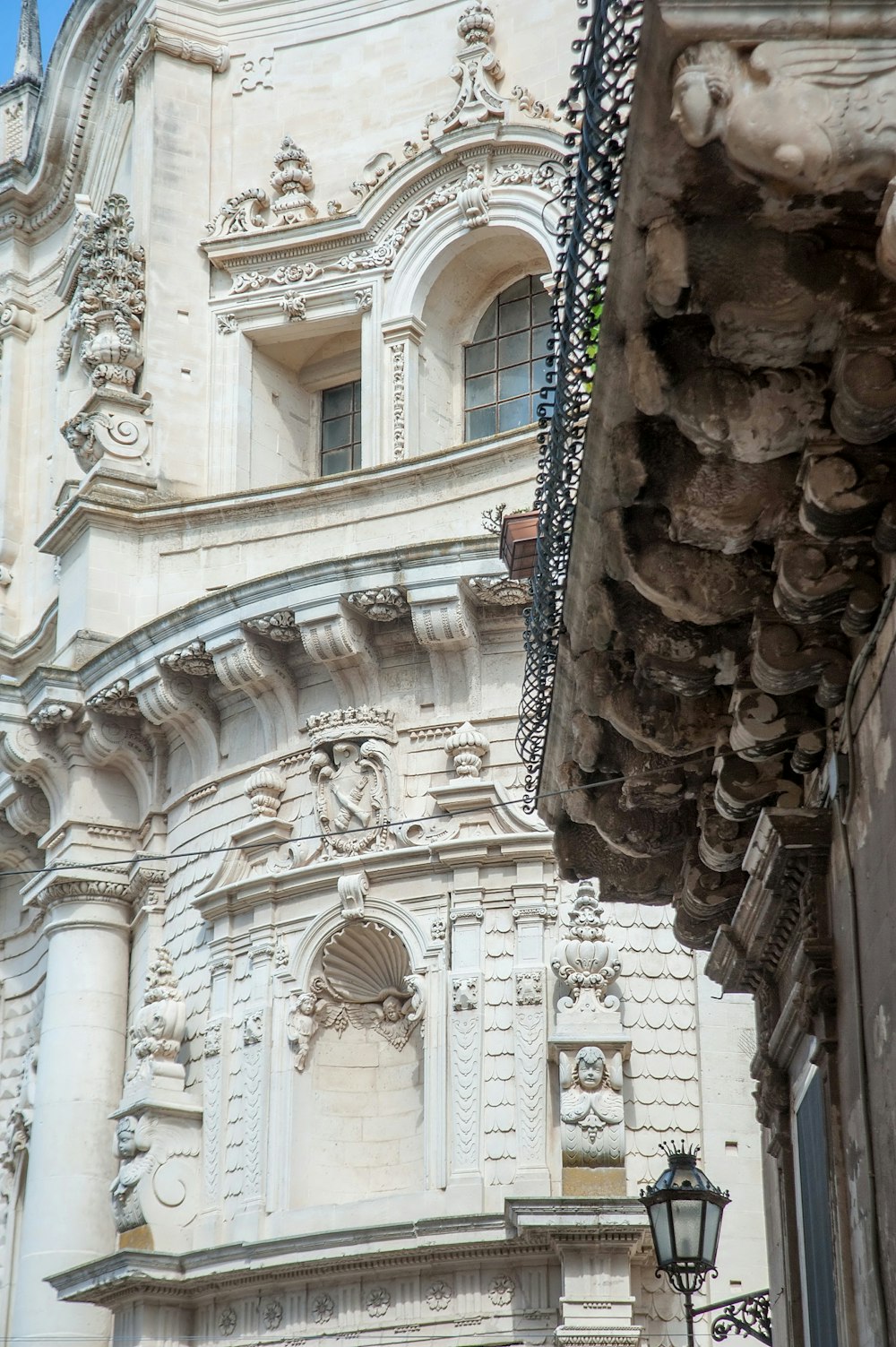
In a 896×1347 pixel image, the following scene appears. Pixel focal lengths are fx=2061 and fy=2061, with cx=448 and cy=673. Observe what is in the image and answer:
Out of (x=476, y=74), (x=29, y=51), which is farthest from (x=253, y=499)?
(x=29, y=51)

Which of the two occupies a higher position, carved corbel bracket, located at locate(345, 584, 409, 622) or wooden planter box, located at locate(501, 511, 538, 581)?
carved corbel bracket, located at locate(345, 584, 409, 622)

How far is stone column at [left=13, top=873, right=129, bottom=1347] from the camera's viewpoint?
18516mm

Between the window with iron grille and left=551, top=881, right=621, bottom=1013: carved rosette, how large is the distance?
8.10m

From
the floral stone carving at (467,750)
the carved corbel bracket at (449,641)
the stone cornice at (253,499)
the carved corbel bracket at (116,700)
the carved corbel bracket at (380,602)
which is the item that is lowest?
the floral stone carving at (467,750)

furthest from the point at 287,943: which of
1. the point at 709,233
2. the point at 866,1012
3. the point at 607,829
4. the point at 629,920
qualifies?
the point at 709,233

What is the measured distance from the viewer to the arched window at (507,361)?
21578mm

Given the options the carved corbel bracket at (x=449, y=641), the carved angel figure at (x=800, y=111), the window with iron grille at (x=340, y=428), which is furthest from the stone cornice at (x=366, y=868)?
the carved angel figure at (x=800, y=111)

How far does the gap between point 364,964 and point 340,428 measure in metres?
7.78

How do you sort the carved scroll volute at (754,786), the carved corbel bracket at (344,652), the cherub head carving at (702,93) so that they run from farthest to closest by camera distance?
1. the carved corbel bracket at (344,652)
2. the carved scroll volute at (754,786)
3. the cherub head carving at (702,93)

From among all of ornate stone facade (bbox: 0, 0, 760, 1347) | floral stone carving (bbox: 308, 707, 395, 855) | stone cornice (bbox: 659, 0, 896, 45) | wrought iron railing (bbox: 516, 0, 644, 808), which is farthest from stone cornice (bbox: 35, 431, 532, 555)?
stone cornice (bbox: 659, 0, 896, 45)

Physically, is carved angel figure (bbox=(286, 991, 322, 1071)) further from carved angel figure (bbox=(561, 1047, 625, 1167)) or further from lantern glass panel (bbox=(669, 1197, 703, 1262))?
lantern glass panel (bbox=(669, 1197, 703, 1262))

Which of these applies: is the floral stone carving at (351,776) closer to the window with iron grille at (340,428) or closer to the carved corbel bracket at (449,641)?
the carved corbel bracket at (449,641)

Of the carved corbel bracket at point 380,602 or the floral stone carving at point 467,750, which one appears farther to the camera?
the carved corbel bracket at point 380,602

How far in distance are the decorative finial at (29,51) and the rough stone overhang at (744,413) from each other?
2328 centimetres
